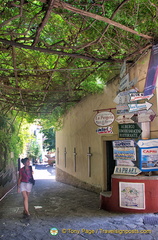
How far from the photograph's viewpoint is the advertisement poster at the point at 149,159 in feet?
20.4

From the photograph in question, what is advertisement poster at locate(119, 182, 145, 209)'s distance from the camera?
6.13 m

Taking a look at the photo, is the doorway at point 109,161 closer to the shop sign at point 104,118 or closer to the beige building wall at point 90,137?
the beige building wall at point 90,137

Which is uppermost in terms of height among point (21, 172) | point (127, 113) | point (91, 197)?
point (127, 113)

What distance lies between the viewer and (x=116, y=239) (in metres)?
4.57

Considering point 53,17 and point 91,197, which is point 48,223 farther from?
point 53,17

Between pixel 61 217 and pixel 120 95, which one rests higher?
pixel 120 95

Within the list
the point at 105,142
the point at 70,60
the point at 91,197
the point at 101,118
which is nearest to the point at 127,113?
the point at 101,118

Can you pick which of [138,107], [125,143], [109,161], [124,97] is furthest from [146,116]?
[109,161]

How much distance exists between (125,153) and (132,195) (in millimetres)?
1103

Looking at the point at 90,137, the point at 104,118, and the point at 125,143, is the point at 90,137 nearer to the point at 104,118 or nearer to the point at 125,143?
the point at 104,118

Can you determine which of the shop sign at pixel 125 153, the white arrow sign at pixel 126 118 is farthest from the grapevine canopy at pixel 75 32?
the shop sign at pixel 125 153

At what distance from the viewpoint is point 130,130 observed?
6.67 metres

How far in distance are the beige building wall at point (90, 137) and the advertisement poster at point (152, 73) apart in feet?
0.96

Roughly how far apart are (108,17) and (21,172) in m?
4.42
